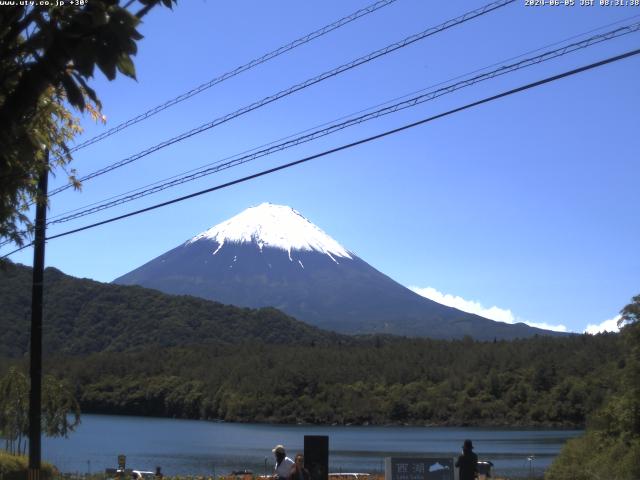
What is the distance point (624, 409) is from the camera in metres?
26.1

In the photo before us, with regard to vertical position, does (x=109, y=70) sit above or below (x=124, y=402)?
above

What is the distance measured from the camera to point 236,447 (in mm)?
67562

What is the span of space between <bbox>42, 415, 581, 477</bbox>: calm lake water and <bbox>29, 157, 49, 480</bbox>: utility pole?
59.1 ft

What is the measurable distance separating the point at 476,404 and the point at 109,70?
108 metres

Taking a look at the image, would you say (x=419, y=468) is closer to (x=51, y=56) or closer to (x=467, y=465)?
(x=467, y=465)

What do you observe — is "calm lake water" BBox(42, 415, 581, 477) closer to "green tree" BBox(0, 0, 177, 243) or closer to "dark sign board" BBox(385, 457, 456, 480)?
"dark sign board" BBox(385, 457, 456, 480)

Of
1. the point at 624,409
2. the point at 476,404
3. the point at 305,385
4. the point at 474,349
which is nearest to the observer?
the point at 624,409

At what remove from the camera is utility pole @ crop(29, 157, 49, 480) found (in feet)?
58.4

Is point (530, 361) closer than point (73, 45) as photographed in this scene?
No

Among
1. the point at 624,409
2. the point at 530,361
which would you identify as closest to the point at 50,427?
the point at 624,409

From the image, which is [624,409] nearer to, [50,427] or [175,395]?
[50,427]

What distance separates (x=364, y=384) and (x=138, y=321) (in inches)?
2375

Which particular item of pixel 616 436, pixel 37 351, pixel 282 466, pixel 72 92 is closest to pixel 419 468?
pixel 282 466

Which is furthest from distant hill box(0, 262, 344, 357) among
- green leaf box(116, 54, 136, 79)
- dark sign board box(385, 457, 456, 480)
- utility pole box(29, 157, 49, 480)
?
green leaf box(116, 54, 136, 79)
